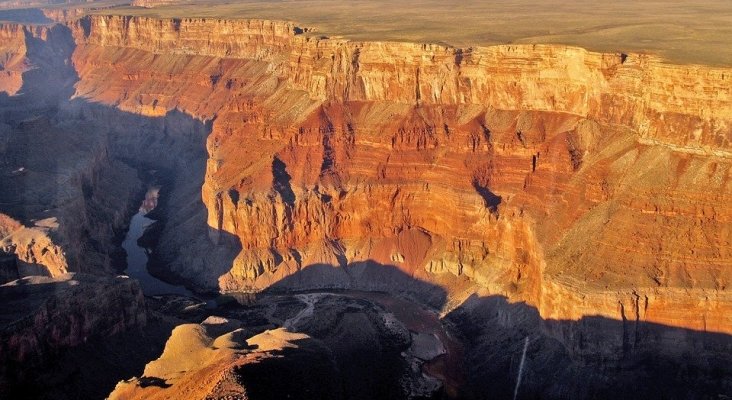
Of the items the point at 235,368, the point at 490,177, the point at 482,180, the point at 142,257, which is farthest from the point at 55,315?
the point at 490,177

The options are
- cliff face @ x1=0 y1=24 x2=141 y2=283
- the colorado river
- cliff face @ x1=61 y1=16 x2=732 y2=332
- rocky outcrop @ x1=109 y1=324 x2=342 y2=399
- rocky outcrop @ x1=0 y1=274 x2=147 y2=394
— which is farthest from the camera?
the colorado river

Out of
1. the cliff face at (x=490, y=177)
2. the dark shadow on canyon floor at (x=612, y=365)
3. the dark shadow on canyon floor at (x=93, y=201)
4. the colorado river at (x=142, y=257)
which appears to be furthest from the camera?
the colorado river at (x=142, y=257)

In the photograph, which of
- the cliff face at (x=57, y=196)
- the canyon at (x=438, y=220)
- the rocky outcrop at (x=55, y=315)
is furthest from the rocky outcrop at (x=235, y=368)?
the cliff face at (x=57, y=196)

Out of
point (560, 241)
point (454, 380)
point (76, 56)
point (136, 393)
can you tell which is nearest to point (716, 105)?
point (560, 241)

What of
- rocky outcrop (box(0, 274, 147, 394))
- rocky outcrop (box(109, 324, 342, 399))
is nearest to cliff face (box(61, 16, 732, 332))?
rocky outcrop (box(109, 324, 342, 399))

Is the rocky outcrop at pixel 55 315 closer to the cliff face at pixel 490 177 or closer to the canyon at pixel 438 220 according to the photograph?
the canyon at pixel 438 220

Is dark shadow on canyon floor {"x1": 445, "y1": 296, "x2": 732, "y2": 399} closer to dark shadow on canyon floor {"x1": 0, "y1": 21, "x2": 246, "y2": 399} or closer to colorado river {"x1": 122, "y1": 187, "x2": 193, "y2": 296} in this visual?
dark shadow on canyon floor {"x1": 0, "y1": 21, "x2": 246, "y2": 399}
